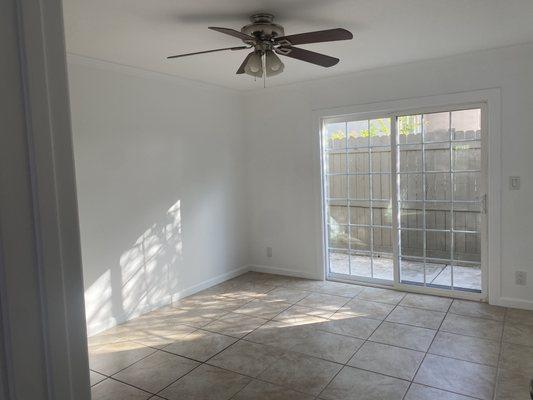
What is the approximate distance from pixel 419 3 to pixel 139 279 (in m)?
3.39

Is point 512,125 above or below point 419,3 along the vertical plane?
below

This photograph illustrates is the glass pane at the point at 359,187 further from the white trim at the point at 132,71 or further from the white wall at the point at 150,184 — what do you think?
the white trim at the point at 132,71

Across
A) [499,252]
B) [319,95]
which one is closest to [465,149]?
[499,252]

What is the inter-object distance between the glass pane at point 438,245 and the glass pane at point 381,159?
2.80 ft

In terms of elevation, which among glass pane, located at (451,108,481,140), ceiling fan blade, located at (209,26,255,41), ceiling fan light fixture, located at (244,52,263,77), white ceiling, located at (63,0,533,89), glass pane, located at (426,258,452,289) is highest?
white ceiling, located at (63,0,533,89)

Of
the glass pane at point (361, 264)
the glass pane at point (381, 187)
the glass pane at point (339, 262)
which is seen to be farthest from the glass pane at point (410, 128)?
the glass pane at point (339, 262)

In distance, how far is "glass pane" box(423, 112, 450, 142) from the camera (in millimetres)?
4090

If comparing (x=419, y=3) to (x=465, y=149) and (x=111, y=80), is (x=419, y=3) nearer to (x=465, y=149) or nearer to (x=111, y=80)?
(x=465, y=149)

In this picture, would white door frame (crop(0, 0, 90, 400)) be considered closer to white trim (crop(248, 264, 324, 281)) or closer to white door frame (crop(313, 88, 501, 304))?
white door frame (crop(313, 88, 501, 304))

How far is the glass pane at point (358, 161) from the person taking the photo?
463 cm

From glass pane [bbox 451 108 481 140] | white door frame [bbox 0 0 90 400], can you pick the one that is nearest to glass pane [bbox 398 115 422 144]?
glass pane [bbox 451 108 481 140]

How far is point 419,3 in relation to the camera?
258 centimetres

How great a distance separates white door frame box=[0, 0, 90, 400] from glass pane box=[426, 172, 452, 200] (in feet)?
13.7

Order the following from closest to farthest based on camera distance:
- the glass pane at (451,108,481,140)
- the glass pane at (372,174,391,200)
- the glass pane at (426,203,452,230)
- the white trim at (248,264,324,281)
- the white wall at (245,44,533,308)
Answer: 1. the white wall at (245,44,533,308)
2. the glass pane at (451,108,481,140)
3. the glass pane at (426,203,452,230)
4. the glass pane at (372,174,391,200)
5. the white trim at (248,264,324,281)
